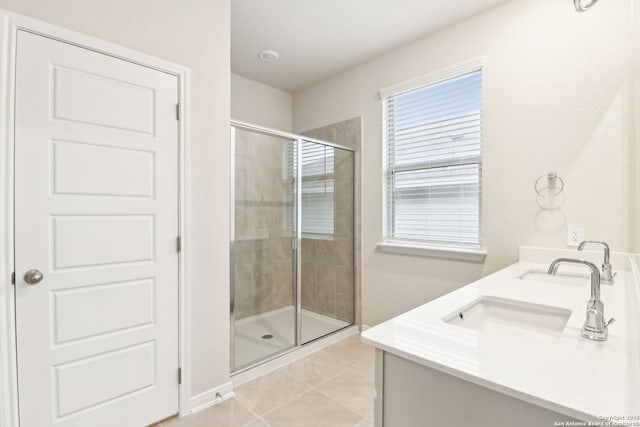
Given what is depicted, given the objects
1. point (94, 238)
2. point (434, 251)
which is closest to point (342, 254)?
point (434, 251)

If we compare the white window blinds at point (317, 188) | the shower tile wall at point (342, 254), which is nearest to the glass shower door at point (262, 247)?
the white window blinds at point (317, 188)

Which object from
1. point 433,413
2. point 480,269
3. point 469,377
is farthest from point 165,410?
point 480,269

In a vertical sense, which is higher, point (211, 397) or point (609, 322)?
point (609, 322)

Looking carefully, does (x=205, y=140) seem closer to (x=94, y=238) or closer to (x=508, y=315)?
(x=94, y=238)

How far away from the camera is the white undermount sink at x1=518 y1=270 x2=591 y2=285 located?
66.4 inches

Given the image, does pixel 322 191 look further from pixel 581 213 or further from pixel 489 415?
pixel 489 415

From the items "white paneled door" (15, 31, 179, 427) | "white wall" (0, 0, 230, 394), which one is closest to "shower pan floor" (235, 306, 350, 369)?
"white wall" (0, 0, 230, 394)

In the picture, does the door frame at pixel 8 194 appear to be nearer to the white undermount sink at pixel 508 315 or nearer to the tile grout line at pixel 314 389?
the tile grout line at pixel 314 389

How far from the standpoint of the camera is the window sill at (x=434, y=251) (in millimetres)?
2410

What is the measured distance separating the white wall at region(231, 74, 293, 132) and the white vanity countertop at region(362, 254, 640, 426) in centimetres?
294

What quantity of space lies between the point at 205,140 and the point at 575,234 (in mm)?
2360

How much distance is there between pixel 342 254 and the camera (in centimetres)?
325

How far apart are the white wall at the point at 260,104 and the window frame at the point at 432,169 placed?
136 cm

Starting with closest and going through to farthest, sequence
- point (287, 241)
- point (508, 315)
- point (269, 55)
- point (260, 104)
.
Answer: point (508, 315) < point (287, 241) < point (269, 55) < point (260, 104)
